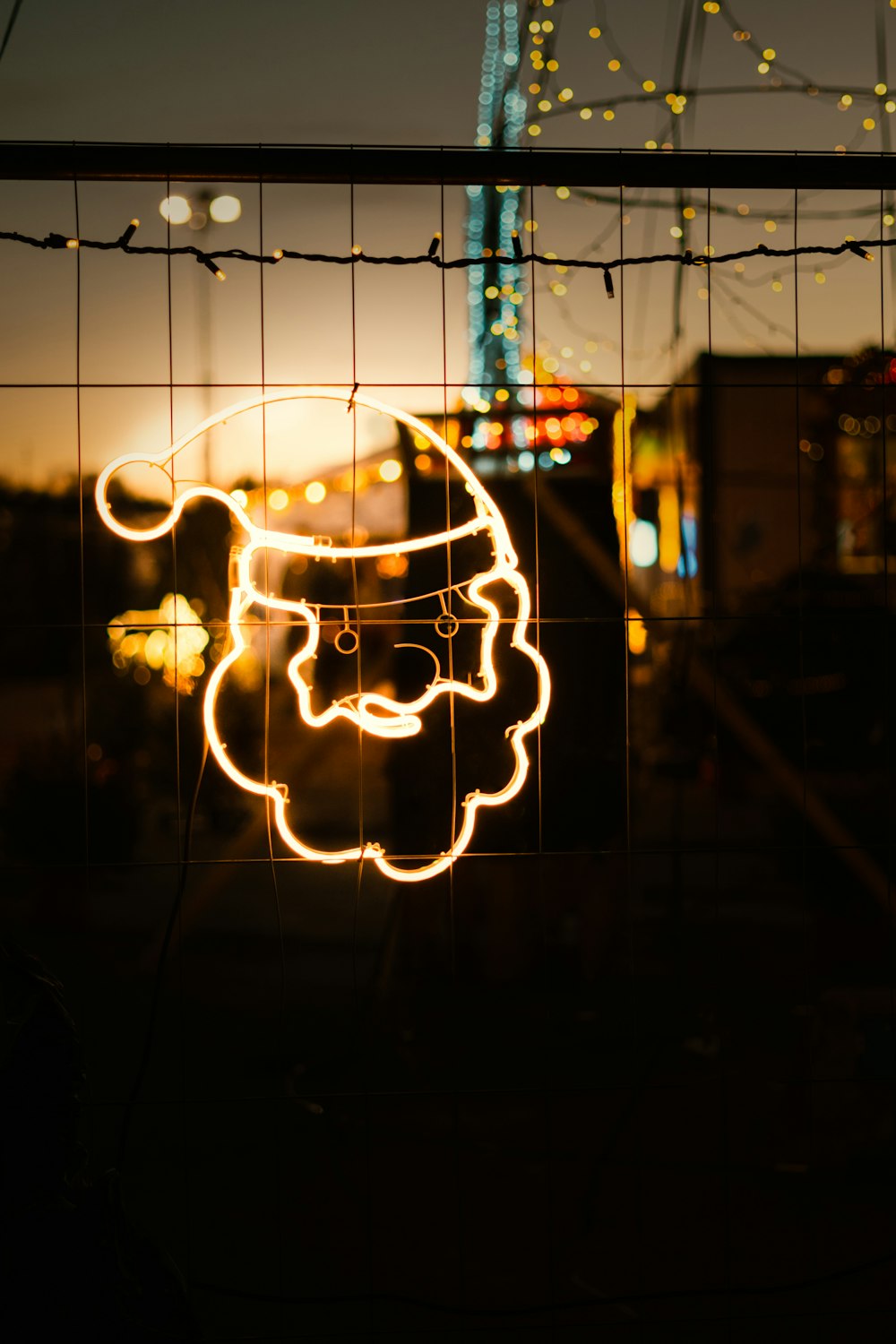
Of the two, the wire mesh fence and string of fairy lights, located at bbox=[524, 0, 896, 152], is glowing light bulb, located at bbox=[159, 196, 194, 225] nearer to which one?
the wire mesh fence

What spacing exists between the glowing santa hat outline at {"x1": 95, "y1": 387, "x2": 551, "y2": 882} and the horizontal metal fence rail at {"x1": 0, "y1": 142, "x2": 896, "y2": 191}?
67cm

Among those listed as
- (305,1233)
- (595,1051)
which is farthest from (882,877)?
(305,1233)

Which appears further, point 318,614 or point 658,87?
point 658,87

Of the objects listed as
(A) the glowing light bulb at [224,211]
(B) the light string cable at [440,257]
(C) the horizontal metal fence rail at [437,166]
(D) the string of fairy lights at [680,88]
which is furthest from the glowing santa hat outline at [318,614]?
(D) the string of fairy lights at [680,88]

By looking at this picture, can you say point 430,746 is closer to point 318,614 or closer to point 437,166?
point 318,614

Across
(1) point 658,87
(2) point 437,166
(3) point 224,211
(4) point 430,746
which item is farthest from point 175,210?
(4) point 430,746

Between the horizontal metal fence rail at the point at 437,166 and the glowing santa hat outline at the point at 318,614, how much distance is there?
0.67 metres

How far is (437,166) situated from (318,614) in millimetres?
1393

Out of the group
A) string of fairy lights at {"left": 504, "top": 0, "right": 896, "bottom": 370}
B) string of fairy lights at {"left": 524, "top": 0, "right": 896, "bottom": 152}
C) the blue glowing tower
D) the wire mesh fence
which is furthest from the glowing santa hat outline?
string of fairy lights at {"left": 524, "top": 0, "right": 896, "bottom": 152}

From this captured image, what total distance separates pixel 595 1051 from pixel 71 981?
1.65 metres

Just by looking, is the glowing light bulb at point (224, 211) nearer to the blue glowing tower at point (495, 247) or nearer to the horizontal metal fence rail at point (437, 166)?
the horizontal metal fence rail at point (437, 166)

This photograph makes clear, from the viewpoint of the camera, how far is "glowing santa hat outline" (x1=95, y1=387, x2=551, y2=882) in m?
3.06

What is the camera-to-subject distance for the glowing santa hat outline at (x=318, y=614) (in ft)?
10.1

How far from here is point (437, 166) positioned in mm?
3188
